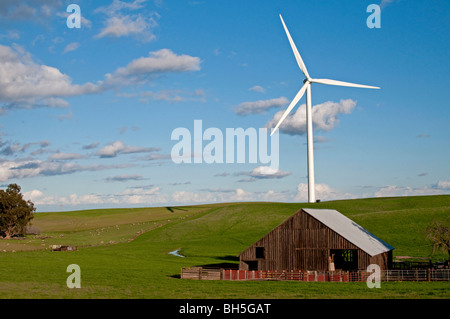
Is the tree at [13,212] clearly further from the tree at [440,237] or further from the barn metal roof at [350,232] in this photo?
the tree at [440,237]

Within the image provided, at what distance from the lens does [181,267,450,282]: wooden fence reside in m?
49.2

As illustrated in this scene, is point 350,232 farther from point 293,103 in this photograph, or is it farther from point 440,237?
point 293,103

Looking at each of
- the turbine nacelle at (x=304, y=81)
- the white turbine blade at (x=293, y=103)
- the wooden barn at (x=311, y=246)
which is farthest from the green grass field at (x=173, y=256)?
the turbine nacelle at (x=304, y=81)

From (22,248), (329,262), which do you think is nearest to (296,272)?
(329,262)

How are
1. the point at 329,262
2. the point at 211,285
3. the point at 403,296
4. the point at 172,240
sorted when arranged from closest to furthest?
the point at 403,296
the point at 211,285
the point at 329,262
the point at 172,240

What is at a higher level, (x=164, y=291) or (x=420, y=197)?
(x=420, y=197)

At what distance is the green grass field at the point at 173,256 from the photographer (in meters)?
41.1

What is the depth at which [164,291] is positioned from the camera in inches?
1635

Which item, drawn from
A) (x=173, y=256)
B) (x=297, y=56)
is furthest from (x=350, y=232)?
(x=297, y=56)

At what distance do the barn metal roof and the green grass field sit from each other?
7.36 meters

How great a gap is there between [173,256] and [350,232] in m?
31.7
